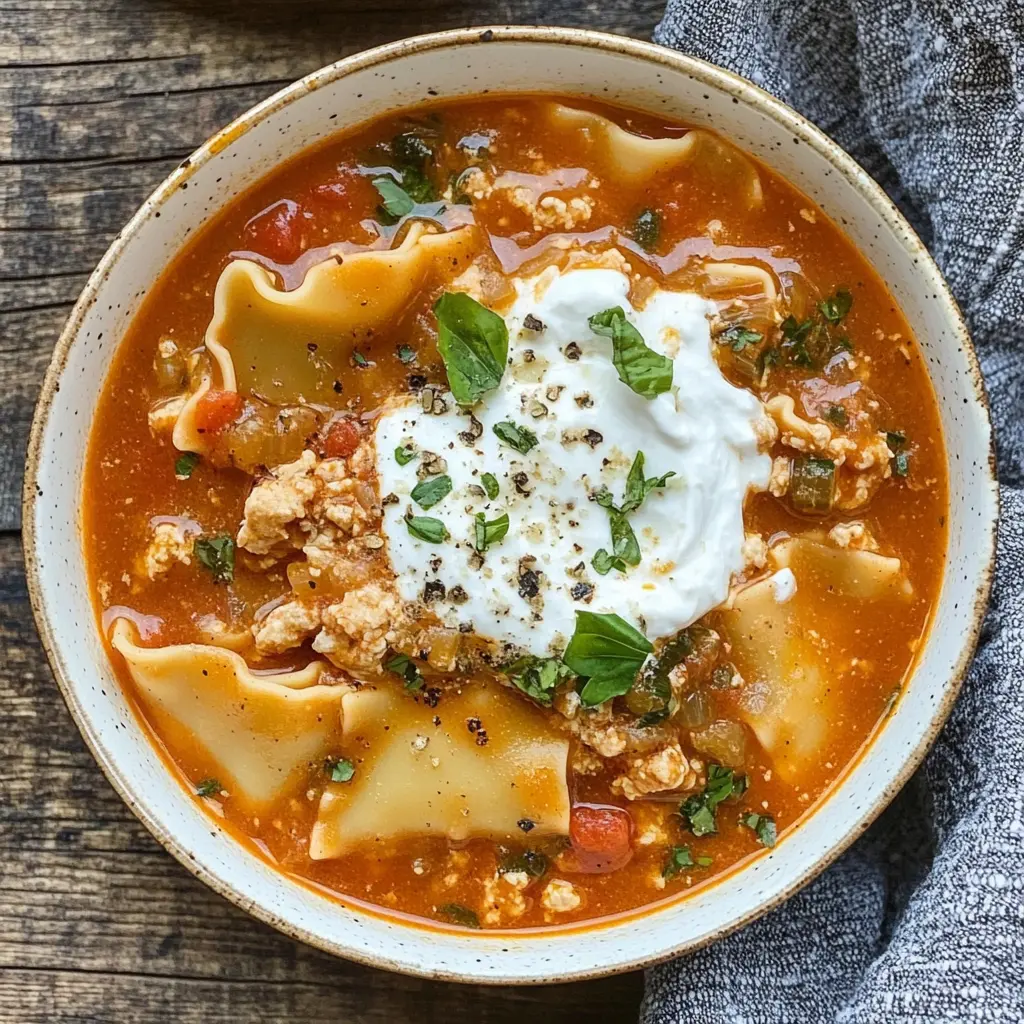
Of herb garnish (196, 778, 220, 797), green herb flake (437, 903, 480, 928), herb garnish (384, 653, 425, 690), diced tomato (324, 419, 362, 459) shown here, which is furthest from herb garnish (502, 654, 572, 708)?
herb garnish (196, 778, 220, 797)

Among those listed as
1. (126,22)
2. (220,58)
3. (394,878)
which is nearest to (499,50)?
(220,58)

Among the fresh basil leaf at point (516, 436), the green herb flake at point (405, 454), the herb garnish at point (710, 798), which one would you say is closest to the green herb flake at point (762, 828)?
the herb garnish at point (710, 798)

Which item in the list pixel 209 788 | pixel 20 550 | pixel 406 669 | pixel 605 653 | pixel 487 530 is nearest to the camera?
pixel 605 653

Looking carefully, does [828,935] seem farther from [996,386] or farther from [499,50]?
[499,50]

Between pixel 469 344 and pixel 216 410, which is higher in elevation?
pixel 469 344

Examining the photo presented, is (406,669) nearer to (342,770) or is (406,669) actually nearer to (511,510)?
(342,770)

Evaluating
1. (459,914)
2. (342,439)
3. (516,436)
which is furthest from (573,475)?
(459,914)

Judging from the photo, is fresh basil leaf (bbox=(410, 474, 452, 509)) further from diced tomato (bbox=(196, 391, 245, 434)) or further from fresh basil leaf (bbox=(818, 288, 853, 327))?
fresh basil leaf (bbox=(818, 288, 853, 327))
